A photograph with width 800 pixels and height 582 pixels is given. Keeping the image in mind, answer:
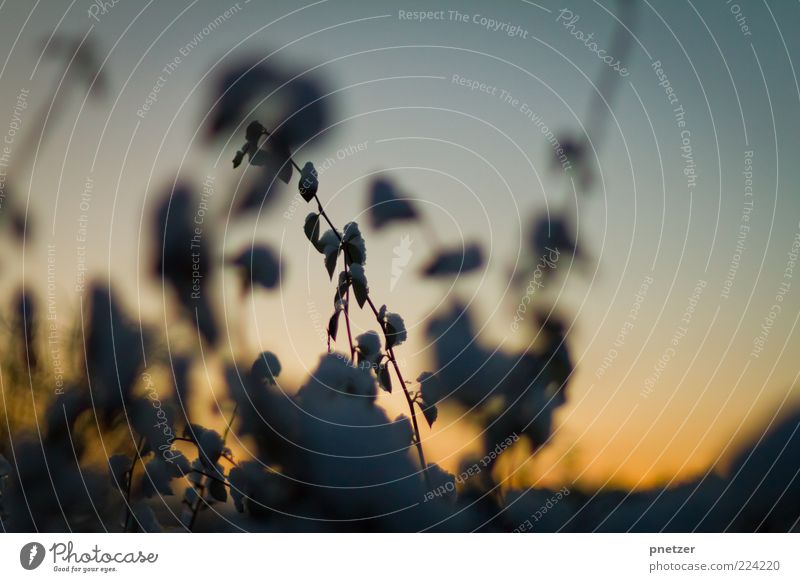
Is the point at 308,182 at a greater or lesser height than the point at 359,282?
greater

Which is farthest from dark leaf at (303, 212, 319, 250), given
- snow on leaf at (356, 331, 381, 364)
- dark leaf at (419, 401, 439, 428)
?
dark leaf at (419, 401, 439, 428)

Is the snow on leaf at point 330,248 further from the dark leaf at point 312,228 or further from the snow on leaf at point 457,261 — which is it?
the snow on leaf at point 457,261

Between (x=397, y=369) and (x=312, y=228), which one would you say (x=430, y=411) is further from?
(x=312, y=228)

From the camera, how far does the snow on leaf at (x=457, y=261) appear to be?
1134mm

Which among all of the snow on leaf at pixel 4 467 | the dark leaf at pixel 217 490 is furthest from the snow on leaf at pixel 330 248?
the snow on leaf at pixel 4 467

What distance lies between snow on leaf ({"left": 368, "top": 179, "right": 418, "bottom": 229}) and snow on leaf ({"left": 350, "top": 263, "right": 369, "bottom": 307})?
0.07m

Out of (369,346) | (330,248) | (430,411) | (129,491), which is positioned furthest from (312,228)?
(129,491)

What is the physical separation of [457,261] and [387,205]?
0.11 metres
